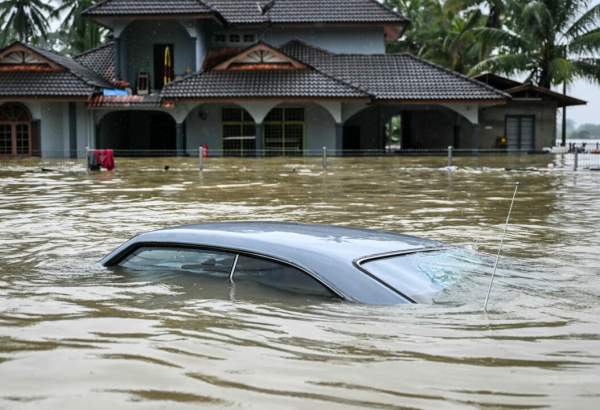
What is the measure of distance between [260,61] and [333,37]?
5.60 m

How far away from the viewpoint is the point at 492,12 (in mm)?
50656

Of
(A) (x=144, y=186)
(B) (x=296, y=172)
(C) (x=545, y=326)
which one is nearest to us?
(C) (x=545, y=326)

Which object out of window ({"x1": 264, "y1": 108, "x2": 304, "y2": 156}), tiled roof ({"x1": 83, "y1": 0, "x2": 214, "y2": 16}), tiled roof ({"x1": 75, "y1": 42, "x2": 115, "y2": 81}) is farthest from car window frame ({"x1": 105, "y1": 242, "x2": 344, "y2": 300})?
tiled roof ({"x1": 75, "y1": 42, "x2": 115, "y2": 81})

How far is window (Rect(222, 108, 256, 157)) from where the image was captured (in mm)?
40812

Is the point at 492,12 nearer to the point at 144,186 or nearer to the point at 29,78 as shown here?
the point at 29,78

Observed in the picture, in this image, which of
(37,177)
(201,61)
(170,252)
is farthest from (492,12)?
(170,252)

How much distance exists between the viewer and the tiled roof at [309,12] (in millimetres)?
42156

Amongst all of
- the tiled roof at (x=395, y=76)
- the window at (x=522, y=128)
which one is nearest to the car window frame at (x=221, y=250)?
the tiled roof at (x=395, y=76)

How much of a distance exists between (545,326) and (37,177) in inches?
810

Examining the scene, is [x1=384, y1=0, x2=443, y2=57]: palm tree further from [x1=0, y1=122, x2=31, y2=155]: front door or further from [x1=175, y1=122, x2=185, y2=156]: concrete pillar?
[x1=0, y1=122, x2=31, y2=155]: front door

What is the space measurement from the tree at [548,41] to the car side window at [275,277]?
3916 cm

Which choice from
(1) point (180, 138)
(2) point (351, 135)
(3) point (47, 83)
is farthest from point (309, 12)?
(3) point (47, 83)

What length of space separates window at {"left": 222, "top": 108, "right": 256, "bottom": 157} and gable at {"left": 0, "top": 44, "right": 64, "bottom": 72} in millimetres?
7919

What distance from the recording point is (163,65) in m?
42.8
